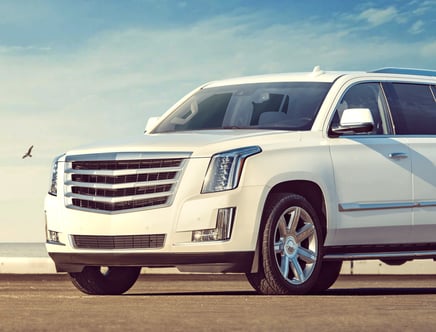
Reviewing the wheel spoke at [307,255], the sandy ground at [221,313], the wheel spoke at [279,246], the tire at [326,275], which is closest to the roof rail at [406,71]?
the tire at [326,275]

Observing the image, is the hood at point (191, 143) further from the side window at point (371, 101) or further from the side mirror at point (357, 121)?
the side window at point (371, 101)

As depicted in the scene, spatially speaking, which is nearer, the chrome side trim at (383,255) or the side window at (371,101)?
the chrome side trim at (383,255)

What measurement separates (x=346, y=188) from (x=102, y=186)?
2.34 meters

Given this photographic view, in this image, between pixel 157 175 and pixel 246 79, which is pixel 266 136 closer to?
pixel 157 175

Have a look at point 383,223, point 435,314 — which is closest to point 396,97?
point 383,223

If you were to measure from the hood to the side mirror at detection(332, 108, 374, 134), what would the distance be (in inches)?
20.5

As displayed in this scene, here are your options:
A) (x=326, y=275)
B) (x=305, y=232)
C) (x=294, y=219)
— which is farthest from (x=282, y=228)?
(x=326, y=275)

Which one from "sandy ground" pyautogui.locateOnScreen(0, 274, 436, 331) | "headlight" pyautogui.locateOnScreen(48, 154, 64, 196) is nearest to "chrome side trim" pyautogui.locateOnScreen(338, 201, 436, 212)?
"sandy ground" pyautogui.locateOnScreen(0, 274, 436, 331)

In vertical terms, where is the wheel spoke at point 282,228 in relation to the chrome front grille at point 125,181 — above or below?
below

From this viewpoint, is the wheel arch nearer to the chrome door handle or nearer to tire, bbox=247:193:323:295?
tire, bbox=247:193:323:295

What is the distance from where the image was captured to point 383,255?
11688mm

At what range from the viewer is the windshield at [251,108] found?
11453mm

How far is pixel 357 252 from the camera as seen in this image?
11.5 m

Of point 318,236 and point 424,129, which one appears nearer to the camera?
point 318,236
